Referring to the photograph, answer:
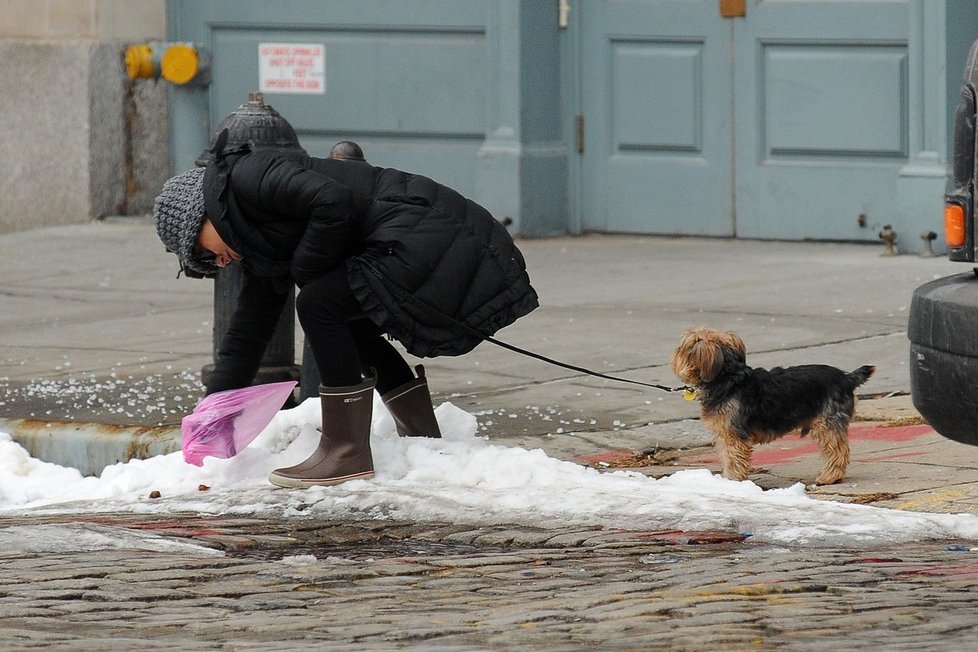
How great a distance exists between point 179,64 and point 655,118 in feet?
11.6

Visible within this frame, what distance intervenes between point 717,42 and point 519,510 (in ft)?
22.7

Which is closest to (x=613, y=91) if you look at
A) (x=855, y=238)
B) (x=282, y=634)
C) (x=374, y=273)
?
(x=855, y=238)

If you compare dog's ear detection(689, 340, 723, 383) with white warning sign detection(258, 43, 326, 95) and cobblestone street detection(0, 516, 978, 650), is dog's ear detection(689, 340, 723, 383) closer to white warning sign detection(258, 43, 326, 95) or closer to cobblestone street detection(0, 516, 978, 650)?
cobblestone street detection(0, 516, 978, 650)

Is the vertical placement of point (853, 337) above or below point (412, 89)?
below

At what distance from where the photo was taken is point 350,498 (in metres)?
5.92

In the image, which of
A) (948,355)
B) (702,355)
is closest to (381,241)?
(702,355)

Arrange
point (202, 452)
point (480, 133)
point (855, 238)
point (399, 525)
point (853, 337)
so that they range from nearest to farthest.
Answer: point (399, 525) < point (202, 452) < point (853, 337) < point (855, 238) < point (480, 133)

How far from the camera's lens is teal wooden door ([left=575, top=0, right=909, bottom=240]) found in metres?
11.6

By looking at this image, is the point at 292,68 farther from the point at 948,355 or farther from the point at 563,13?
the point at 948,355

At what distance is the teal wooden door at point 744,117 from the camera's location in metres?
11.6

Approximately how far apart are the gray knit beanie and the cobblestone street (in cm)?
85

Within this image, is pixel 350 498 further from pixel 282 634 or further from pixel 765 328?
pixel 765 328

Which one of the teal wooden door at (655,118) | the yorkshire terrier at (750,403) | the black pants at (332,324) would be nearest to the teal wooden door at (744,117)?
the teal wooden door at (655,118)

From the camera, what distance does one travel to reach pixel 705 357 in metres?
6.00
